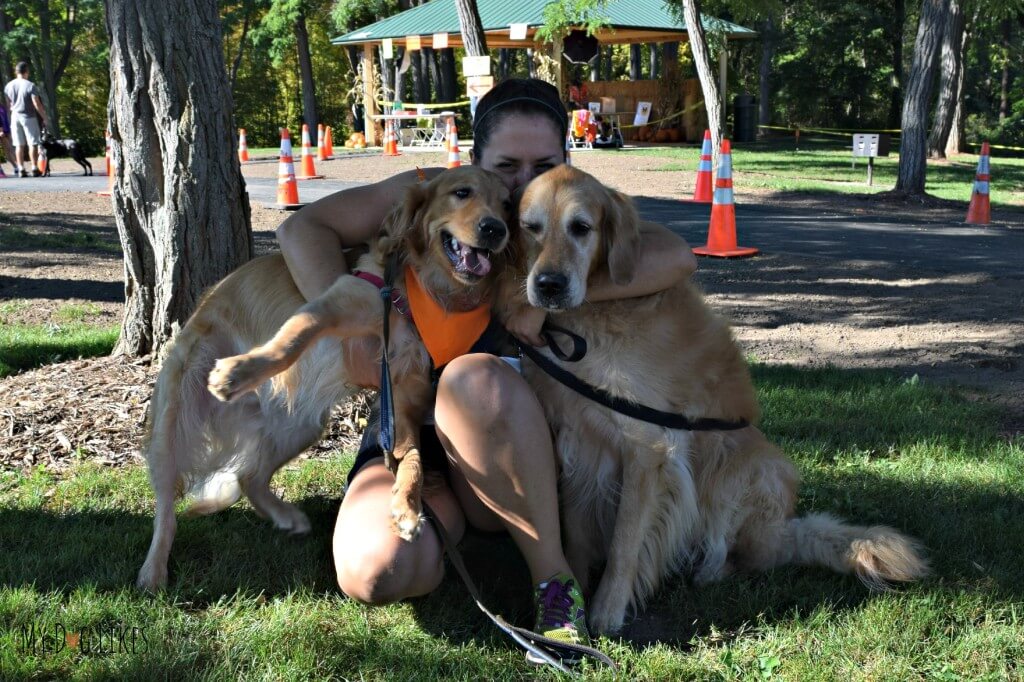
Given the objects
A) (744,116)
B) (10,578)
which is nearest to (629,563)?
(10,578)

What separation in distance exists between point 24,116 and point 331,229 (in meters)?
16.3

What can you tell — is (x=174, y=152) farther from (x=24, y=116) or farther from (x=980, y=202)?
(x=24, y=116)

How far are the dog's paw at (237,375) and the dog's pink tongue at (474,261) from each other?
646mm

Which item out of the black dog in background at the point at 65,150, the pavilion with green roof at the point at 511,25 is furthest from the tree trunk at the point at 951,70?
the black dog in background at the point at 65,150

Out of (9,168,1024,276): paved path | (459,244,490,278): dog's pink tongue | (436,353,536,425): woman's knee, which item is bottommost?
(9,168,1024,276): paved path

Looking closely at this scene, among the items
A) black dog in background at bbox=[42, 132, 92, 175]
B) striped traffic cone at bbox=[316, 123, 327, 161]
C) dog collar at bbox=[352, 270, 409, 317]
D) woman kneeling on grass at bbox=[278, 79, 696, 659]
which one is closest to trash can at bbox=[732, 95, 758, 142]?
striped traffic cone at bbox=[316, 123, 327, 161]

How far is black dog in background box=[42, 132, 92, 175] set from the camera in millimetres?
17781

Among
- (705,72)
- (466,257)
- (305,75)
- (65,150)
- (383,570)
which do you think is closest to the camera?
(383,570)

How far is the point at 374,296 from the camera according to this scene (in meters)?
2.88

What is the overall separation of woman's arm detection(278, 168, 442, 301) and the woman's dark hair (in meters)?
0.21

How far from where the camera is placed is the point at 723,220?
→ 8.48 m

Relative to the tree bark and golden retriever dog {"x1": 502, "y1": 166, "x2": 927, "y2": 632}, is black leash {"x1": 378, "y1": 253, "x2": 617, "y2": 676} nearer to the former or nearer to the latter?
golden retriever dog {"x1": 502, "y1": 166, "x2": 927, "y2": 632}

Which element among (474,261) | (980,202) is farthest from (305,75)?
(474,261)

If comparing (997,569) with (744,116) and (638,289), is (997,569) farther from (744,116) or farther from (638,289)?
(744,116)
